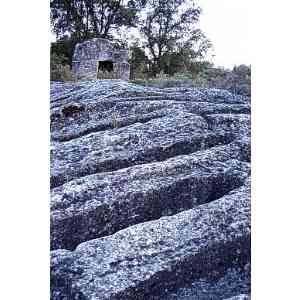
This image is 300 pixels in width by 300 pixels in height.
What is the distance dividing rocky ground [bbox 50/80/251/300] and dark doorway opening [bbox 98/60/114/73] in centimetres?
10

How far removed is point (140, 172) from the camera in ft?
10.2

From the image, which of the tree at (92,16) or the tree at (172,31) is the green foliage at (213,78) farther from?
the tree at (92,16)

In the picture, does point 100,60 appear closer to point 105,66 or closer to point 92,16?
point 105,66

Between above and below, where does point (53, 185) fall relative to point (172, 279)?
above

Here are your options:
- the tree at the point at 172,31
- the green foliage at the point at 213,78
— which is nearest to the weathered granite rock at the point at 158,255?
the green foliage at the point at 213,78

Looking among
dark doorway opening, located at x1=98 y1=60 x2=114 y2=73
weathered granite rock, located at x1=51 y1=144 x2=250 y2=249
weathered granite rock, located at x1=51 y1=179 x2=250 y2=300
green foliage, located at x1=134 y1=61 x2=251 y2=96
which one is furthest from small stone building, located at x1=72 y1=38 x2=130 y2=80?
weathered granite rock, located at x1=51 y1=179 x2=250 y2=300

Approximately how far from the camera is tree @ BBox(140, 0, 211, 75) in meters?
3.22

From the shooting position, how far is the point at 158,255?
290 centimetres

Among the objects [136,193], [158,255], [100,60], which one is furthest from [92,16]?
[158,255]

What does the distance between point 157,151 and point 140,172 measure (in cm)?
17

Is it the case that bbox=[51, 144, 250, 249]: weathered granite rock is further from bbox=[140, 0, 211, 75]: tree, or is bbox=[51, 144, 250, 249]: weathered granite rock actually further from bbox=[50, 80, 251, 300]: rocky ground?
bbox=[140, 0, 211, 75]: tree

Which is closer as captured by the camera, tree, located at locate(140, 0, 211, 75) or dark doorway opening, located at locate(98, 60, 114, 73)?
tree, located at locate(140, 0, 211, 75)
